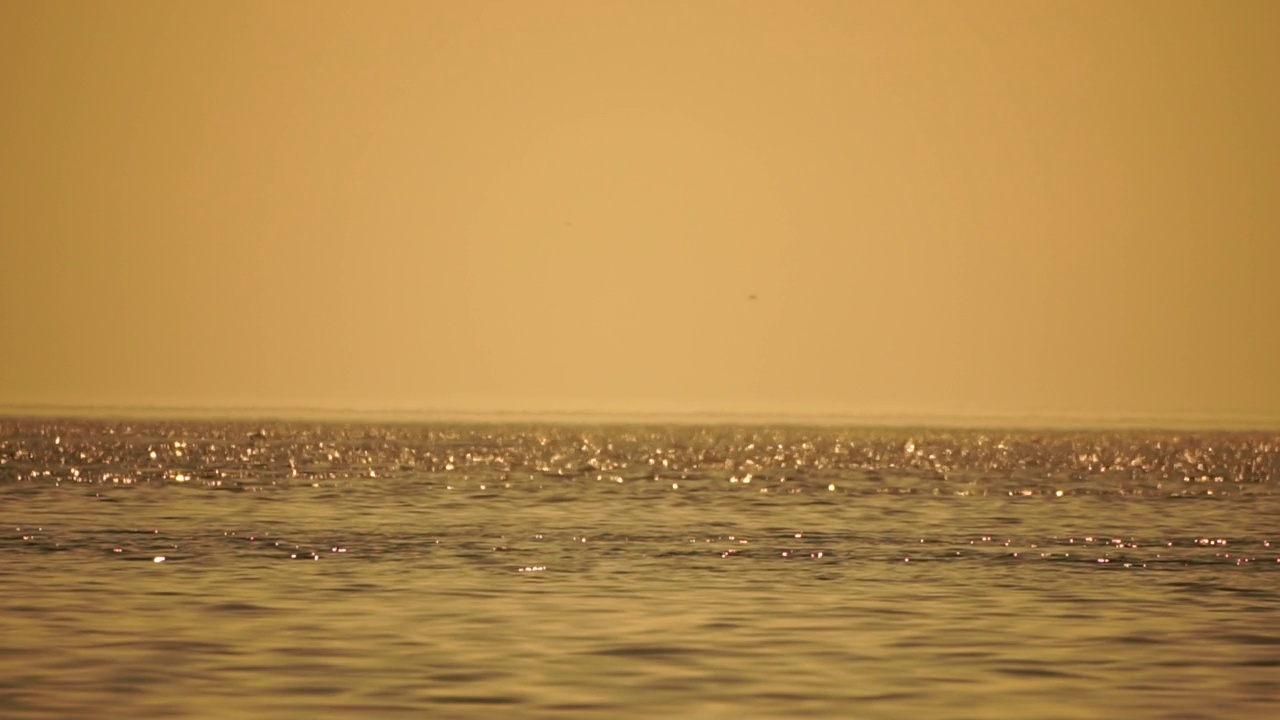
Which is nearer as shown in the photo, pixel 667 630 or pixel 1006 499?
pixel 667 630

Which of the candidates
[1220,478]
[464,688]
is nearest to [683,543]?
[464,688]

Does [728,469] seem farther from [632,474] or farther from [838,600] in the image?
[838,600]

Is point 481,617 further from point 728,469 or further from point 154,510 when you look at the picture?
point 728,469

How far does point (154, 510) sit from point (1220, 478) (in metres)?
45.6

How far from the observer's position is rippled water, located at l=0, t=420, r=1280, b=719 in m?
19.5

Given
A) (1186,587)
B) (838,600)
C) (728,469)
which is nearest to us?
(838,600)

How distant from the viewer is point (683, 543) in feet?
124

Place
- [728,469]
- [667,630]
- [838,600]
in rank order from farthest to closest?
[728,469]
[838,600]
[667,630]

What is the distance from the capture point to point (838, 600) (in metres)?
27.5

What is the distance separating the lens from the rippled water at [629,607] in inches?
767

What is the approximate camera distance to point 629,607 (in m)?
26.4

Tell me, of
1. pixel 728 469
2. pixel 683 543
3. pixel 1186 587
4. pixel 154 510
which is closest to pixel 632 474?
pixel 728 469

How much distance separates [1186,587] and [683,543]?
36.0 feet

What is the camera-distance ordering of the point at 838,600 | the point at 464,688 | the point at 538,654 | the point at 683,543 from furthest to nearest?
the point at 683,543 → the point at 838,600 → the point at 538,654 → the point at 464,688
